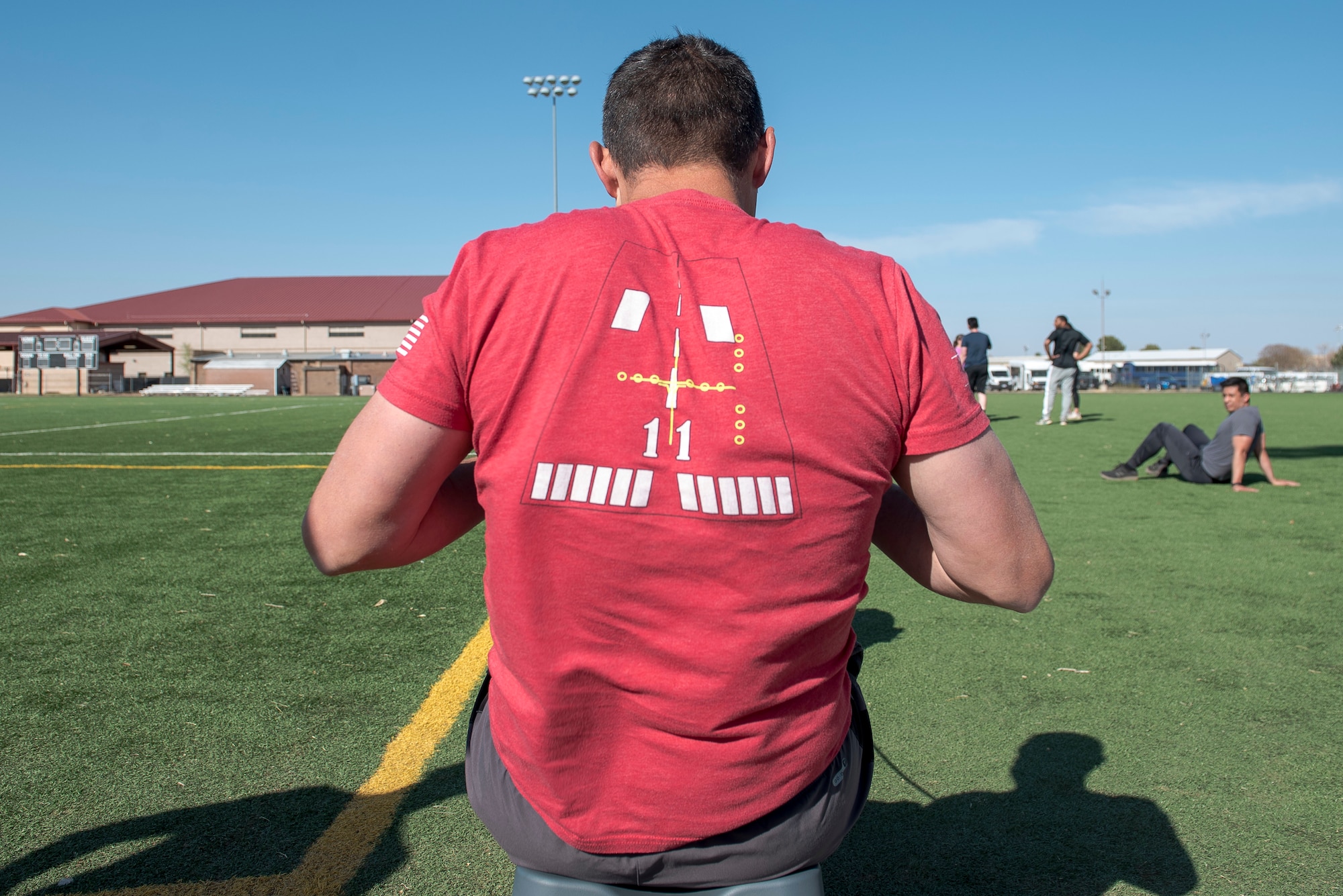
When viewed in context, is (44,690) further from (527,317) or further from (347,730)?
(527,317)

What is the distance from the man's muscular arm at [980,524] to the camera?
1085 mm

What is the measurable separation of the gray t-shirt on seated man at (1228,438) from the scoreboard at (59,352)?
47.9 meters

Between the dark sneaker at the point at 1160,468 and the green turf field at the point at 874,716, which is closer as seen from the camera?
the green turf field at the point at 874,716

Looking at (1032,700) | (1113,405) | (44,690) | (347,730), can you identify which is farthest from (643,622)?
(1113,405)

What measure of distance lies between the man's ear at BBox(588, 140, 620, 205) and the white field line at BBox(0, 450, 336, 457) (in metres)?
10.7

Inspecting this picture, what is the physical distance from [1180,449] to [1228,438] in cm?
46

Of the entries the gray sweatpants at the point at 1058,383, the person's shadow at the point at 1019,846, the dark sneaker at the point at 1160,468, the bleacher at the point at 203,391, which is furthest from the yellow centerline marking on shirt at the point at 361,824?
the bleacher at the point at 203,391

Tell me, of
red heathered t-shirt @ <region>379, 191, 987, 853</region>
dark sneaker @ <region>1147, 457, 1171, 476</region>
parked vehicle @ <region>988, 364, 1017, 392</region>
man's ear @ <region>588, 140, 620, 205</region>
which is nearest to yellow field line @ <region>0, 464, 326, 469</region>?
dark sneaker @ <region>1147, 457, 1171, 476</region>

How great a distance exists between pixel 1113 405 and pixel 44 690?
28123mm

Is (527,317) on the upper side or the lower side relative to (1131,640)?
A: upper

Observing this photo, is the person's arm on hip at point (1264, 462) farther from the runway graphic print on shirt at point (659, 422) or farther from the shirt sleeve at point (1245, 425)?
the runway graphic print on shirt at point (659, 422)

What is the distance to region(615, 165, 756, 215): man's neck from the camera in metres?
1.17

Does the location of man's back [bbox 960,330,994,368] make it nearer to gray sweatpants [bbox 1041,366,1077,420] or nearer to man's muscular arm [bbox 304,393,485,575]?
gray sweatpants [bbox 1041,366,1077,420]

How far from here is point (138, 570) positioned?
507 centimetres
